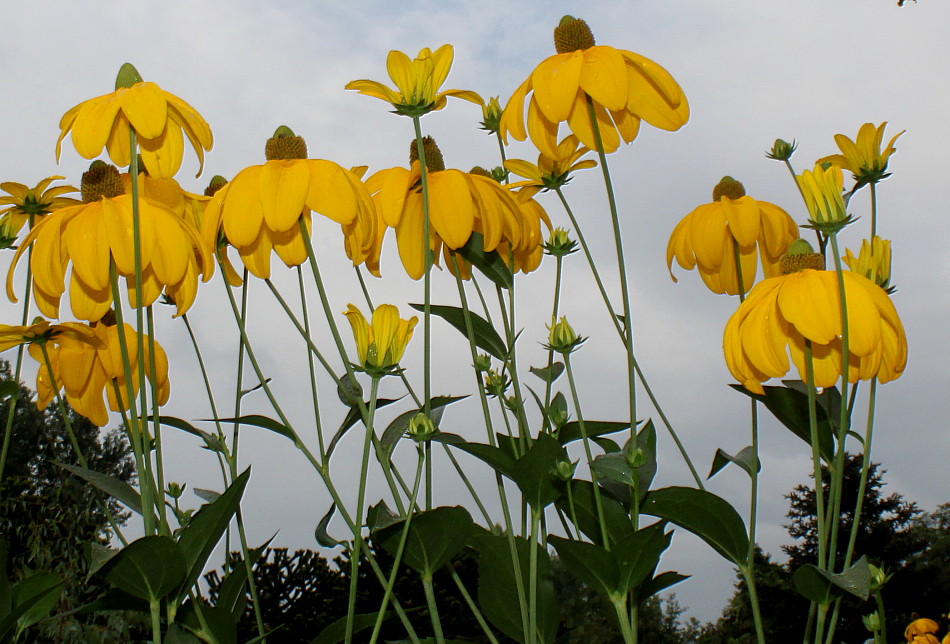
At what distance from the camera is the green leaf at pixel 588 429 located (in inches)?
55.2

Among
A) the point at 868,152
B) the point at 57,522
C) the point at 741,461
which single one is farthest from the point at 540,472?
the point at 57,522

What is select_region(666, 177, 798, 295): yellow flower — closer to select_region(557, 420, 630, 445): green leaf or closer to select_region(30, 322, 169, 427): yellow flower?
select_region(557, 420, 630, 445): green leaf

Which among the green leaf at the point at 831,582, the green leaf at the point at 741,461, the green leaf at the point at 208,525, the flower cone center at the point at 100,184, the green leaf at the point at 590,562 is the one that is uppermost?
the flower cone center at the point at 100,184

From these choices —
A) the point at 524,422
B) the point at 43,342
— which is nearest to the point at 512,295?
the point at 524,422

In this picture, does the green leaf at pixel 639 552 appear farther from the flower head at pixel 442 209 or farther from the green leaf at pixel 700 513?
the flower head at pixel 442 209

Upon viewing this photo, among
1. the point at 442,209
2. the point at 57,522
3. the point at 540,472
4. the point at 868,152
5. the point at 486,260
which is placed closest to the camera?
the point at 540,472

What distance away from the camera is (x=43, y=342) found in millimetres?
1576

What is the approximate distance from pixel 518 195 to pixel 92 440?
1173 centimetres

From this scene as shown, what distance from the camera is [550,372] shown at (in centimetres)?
154

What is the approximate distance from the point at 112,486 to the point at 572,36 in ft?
3.36

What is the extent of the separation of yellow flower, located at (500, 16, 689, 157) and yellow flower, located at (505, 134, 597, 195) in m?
0.07

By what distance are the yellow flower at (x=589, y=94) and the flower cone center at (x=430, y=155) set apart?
0.13m

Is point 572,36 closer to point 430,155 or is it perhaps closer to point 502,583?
point 430,155

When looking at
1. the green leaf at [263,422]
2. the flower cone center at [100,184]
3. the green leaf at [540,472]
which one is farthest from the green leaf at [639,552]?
the flower cone center at [100,184]
